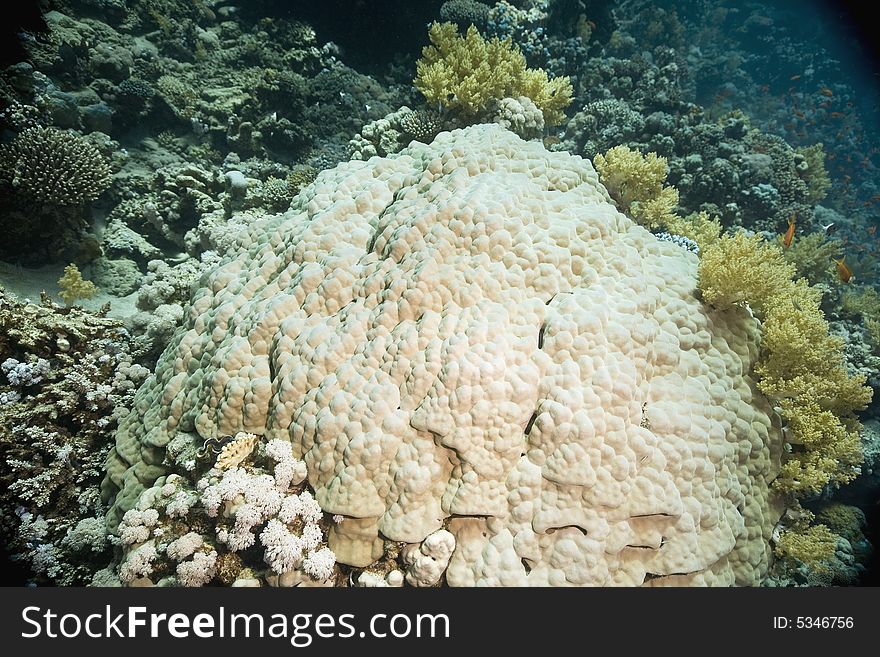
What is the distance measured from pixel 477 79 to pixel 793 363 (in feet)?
17.8

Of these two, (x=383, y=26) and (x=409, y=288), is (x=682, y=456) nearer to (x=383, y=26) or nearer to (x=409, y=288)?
(x=409, y=288)

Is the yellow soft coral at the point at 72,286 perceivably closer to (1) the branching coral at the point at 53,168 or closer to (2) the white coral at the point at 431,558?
(1) the branching coral at the point at 53,168

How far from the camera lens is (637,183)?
532 centimetres

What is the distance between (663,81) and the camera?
32.7 ft

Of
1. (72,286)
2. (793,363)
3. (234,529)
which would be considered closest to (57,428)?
(72,286)

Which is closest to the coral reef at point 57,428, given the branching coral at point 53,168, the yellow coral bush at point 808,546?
the branching coral at point 53,168

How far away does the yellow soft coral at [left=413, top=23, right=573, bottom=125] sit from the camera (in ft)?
19.4

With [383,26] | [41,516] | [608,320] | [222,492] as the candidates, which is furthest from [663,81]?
[41,516]

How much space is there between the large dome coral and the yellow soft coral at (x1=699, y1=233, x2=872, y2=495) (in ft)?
0.51

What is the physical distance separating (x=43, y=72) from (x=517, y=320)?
962 cm

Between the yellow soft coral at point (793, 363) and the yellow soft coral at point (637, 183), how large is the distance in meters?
2.29

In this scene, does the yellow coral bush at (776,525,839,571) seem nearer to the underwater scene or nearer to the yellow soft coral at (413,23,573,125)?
the underwater scene

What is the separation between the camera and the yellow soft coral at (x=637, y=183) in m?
5.16
